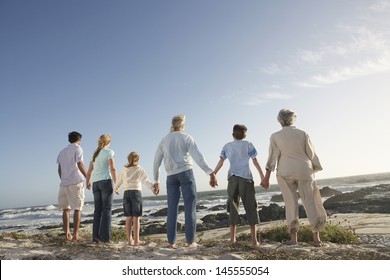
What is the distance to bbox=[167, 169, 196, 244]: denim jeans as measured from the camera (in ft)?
21.5

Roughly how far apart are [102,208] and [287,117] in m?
4.04

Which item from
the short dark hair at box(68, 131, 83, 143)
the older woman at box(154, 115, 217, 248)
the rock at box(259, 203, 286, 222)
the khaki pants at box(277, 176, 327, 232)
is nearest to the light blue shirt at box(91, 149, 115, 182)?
the short dark hair at box(68, 131, 83, 143)

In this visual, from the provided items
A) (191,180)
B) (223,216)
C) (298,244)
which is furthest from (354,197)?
(191,180)

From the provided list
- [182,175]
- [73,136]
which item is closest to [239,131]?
[182,175]

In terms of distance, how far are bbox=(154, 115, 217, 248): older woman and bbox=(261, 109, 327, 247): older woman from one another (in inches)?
55.6

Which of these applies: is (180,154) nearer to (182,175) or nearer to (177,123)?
(182,175)

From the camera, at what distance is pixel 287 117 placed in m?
7.12

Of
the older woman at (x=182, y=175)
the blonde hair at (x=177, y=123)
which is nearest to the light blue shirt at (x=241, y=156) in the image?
the older woman at (x=182, y=175)

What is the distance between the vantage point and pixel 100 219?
744 cm

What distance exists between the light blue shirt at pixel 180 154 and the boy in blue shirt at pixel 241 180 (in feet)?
1.81

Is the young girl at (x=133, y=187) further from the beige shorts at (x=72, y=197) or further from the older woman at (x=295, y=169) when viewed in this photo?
the older woman at (x=295, y=169)

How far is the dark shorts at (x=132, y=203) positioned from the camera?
25.0 ft
